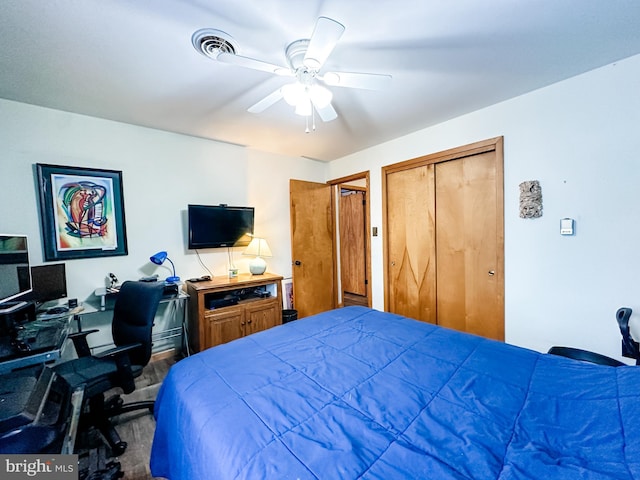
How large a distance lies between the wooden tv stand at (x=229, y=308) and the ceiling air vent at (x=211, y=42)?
200 cm

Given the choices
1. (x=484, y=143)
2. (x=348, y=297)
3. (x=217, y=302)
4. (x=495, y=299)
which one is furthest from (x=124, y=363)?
(x=348, y=297)

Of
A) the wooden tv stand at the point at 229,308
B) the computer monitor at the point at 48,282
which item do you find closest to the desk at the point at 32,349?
the computer monitor at the point at 48,282

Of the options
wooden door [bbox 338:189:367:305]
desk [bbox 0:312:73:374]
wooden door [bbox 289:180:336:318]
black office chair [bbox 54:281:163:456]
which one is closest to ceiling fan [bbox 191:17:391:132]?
black office chair [bbox 54:281:163:456]

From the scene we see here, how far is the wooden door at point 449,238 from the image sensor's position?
8.58 ft

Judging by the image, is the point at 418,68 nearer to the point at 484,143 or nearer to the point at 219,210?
the point at 484,143

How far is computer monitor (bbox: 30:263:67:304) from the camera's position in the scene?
217 centimetres

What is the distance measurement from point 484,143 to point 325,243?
2.48 m

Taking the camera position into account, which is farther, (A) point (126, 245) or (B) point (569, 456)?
(A) point (126, 245)

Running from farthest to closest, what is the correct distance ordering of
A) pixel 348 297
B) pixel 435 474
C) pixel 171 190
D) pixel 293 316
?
1. pixel 348 297
2. pixel 293 316
3. pixel 171 190
4. pixel 435 474

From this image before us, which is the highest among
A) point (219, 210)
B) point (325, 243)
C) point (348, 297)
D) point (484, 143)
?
point (484, 143)

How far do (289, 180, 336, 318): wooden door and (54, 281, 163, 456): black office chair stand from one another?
7.11 ft

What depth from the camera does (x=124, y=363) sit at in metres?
1.66

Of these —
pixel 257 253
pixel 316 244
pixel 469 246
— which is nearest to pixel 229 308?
pixel 257 253

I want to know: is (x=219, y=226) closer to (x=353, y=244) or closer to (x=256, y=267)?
(x=256, y=267)
